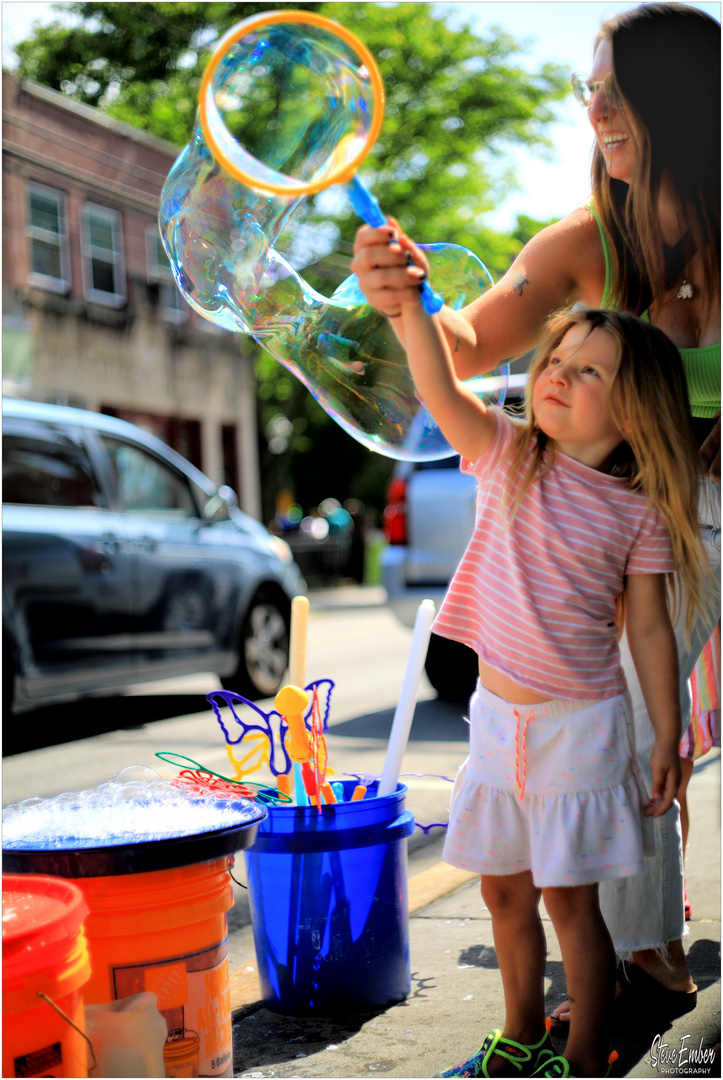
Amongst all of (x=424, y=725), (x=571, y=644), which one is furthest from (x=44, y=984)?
(x=424, y=725)

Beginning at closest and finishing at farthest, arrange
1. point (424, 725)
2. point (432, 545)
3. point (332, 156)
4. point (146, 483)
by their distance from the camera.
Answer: point (332, 156) < point (424, 725) < point (146, 483) < point (432, 545)

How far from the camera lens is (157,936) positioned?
70.9 inches

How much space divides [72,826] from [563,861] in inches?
34.8

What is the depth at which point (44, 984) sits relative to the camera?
1.51m

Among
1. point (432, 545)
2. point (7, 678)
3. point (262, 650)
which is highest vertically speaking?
point (432, 545)

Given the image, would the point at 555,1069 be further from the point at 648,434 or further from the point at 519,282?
the point at 519,282

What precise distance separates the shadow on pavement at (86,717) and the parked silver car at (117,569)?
0.95 ft

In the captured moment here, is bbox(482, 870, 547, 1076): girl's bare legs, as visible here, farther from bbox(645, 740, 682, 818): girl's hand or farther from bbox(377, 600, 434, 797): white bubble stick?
bbox(377, 600, 434, 797): white bubble stick

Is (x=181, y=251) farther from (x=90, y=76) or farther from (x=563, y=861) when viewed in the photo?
(x=90, y=76)

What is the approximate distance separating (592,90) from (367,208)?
0.81 metres

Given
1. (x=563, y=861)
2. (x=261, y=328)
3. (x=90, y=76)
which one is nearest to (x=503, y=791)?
(x=563, y=861)

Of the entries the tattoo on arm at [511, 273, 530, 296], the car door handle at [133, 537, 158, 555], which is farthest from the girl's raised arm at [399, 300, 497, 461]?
the car door handle at [133, 537, 158, 555]

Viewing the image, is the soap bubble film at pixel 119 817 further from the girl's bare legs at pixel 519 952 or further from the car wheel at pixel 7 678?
the car wheel at pixel 7 678

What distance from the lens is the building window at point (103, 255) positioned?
61.3 feet
